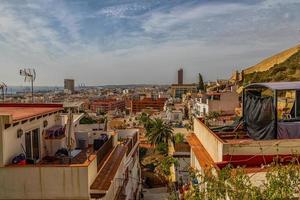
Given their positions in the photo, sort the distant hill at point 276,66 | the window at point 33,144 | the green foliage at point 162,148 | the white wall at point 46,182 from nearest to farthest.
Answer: the white wall at point 46,182
the window at point 33,144
the green foliage at point 162,148
the distant hill at point 276,66

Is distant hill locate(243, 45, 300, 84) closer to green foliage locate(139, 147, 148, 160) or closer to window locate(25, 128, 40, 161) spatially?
green foliage locate(139, 147, 148, 160)

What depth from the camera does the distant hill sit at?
55.6 meters

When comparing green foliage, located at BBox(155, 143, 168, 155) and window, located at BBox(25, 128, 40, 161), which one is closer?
window, located at BBox(25, 128, 40, 161)

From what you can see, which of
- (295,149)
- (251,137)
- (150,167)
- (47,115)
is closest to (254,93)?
(251,137)

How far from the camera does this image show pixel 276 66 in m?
65.8

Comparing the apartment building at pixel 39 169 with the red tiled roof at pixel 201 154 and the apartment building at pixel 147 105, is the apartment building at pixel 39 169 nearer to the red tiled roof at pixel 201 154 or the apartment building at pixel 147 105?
the red tiled roof at pixel 201 154

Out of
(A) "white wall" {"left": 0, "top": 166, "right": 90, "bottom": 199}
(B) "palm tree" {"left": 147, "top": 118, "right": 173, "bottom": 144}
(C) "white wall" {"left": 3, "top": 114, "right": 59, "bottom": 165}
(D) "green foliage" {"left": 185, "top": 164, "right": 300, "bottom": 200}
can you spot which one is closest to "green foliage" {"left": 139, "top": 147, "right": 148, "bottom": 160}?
(B) "palm tree" {"left": 147, "top": 118, "right": 173, "bottom": 144}

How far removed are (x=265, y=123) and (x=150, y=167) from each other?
26697 millimetres

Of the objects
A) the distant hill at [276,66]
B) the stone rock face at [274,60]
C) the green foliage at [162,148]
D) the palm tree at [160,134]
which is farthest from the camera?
the stone rock face at [274,60]

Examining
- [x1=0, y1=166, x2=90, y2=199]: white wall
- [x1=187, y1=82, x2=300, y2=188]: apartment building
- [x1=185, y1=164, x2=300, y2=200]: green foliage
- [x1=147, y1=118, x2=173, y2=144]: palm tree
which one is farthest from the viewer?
[x1=147, y1=118, x2=173, y2=144]: palm tree

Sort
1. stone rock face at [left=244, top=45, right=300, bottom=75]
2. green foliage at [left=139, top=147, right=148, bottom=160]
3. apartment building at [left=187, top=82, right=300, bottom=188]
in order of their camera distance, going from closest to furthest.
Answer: apartment building at [left=187, top=82, right=300, bottom=188] → green foliage at [left=139, top=147, right=148, bottom=160] → stone rock face at [left=244, top=45, right=300, bottom=75]

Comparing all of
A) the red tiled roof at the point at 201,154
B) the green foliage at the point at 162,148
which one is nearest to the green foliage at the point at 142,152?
the green foliage at the point at 162,148

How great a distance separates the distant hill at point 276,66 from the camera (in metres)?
55.6

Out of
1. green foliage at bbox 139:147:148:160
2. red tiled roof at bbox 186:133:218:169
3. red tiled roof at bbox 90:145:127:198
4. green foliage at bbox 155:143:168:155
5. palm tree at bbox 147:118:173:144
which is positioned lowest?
green foliage at bbox 139:147:148:160
